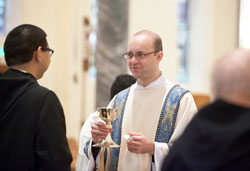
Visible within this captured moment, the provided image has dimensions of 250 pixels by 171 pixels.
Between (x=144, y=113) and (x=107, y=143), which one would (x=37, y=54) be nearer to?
(x=107, y=143)

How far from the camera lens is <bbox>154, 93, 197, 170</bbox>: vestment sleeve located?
3.28 m

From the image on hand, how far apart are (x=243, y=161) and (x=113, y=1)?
6220mm

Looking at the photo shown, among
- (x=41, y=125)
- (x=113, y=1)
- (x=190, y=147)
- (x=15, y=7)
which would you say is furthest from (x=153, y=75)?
(x=15, y=7)

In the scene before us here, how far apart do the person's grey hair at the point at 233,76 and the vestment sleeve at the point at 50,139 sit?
1.27 metres

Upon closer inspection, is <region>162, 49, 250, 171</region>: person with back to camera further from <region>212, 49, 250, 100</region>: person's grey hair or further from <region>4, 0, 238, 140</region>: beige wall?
<region>4, 0, 238, 140</region>: beige wall

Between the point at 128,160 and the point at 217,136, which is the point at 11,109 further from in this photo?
the point at 217,136

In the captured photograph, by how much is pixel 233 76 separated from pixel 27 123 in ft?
4.75

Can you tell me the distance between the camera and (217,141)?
1.75 metres

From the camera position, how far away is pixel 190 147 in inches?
71.7

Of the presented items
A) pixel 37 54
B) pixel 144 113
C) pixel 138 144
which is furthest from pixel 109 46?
pixel 37 54

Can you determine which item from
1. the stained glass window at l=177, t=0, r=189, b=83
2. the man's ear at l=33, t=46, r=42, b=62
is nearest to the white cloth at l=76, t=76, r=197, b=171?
the man's ear at l=33, t=46, r=42, b=62

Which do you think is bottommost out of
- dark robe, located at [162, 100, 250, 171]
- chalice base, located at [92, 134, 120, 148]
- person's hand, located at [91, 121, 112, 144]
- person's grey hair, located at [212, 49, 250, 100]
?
chalice base, located at [92, 134, 120, 148]

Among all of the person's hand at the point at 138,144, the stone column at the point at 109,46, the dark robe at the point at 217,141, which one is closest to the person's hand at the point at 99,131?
the person's hand at the point at 138,144

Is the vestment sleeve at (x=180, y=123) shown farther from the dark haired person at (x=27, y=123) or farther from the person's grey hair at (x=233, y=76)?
the person's grey hair at (x=233, y=76)
